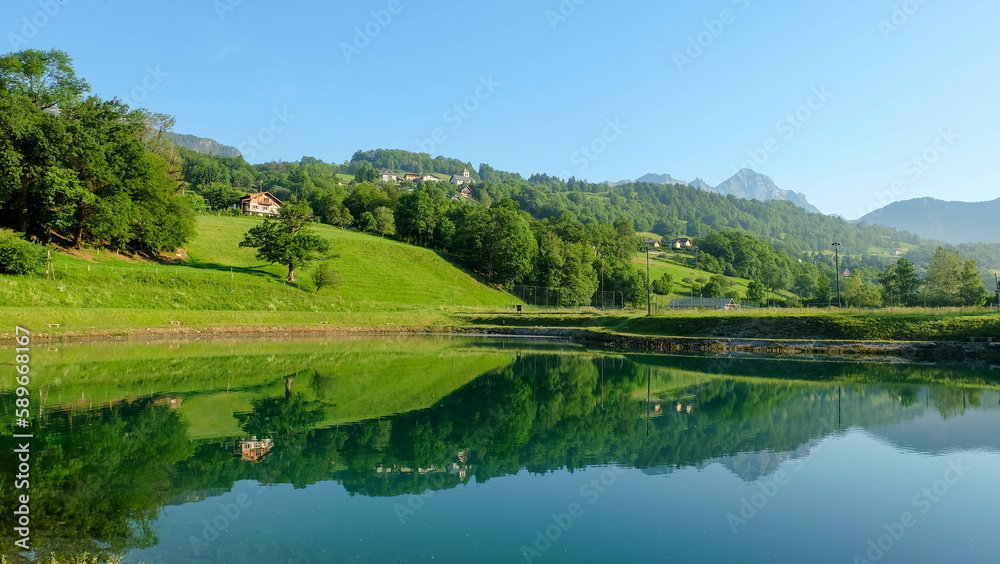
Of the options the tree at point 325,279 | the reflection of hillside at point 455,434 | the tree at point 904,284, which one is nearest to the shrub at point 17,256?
the tree at point 325,279

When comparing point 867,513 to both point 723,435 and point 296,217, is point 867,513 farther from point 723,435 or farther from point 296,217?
point 296,217

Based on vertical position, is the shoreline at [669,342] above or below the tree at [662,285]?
below

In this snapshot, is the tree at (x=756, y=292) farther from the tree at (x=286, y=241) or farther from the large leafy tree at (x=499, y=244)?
the tree at (x=286, y=241)

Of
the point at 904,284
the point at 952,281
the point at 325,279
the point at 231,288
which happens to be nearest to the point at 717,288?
the point at 904,284

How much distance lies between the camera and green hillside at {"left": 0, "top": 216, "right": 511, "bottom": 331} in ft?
147

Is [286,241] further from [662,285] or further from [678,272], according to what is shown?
[678,272]

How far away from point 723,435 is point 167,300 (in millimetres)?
52437

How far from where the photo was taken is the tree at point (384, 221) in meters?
111

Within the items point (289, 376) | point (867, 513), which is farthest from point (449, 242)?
point (867, 513)

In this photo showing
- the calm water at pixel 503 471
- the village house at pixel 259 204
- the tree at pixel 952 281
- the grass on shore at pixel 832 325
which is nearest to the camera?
the calm water at pixel 503 471

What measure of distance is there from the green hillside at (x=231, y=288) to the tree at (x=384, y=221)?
1048cm

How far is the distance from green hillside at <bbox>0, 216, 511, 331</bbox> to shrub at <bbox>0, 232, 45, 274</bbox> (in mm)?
1087

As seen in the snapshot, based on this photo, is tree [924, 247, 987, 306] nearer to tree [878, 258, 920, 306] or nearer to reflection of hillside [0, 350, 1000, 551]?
tree [878, 258, 920, 306]

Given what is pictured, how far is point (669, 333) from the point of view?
51.0 m
